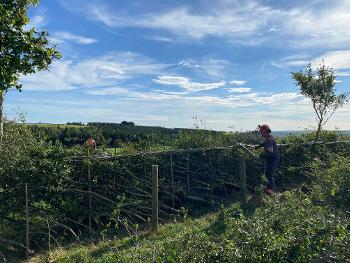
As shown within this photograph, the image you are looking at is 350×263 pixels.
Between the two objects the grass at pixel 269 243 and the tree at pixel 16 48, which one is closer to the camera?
the grass at pixel 269 243

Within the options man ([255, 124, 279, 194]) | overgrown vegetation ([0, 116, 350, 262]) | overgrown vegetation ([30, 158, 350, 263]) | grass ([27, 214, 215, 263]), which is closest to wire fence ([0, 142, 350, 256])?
overgrown vegetation ([0, 116, 350, 262])

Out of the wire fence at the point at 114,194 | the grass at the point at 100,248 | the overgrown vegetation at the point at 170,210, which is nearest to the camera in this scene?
Answer: the overgrown vegetation at the point at 170,210

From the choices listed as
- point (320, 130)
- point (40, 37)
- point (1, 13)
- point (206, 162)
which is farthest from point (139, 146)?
point (320, 130)

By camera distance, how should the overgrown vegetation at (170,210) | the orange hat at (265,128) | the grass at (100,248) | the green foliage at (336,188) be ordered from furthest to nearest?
the orange hat at (265,128) < the grass at (100,248) < the green foliage at (336,188) < the overgrown vegetation at (170,210)

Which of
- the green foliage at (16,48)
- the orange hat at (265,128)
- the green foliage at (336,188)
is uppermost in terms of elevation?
the green foliage at (16,48)

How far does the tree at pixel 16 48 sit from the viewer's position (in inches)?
235

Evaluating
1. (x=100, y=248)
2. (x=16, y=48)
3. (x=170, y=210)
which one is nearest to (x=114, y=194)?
(x=170, y=210)

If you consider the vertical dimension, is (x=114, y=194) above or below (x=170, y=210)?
above

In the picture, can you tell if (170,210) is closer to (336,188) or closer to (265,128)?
(265,128)

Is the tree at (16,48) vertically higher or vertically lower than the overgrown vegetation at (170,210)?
higher

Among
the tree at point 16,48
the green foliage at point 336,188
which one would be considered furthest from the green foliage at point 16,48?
the green foliage at point 336,188

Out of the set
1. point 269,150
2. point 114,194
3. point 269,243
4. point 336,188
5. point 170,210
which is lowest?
point 170,210

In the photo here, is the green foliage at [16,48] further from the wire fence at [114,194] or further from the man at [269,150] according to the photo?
the man at [269,150]

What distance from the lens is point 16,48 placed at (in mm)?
6082
